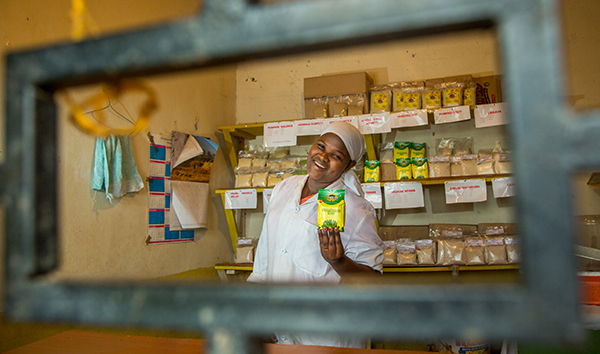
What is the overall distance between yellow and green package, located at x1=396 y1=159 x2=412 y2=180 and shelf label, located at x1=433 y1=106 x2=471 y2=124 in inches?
14.2

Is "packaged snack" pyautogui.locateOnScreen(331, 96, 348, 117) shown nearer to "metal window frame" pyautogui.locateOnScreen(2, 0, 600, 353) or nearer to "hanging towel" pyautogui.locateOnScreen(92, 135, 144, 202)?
"hanging towel" pyautogui.locateOnScreen(92, 135, 144, 202)

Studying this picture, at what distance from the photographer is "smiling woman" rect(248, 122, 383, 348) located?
1.66 metres

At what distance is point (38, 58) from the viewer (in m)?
0.33

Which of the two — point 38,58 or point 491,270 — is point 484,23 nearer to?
point 38,58

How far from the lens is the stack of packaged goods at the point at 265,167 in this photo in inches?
120

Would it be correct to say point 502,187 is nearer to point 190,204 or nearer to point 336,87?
point 336,87

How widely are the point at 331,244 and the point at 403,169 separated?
1491mm

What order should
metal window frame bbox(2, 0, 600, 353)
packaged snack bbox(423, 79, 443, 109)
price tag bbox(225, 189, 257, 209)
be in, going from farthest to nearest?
price tag bbox(225, 189, 257, 209)
packaged snack bbox(423, 79, 443, 109)
metal window frame bbox(2, 0, 600, 353)

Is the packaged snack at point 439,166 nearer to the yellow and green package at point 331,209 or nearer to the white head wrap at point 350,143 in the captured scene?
the white head wrap at point 350,143

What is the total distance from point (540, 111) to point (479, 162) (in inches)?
109

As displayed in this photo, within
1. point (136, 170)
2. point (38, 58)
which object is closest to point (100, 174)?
point (136, 170)

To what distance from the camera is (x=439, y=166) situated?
2.79 meters

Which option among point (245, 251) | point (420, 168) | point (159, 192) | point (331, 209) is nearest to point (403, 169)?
point (420, 168)

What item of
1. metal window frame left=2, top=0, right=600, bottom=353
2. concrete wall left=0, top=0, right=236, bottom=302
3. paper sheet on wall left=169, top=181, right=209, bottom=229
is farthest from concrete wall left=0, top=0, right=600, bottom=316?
metal window frame left=2, top=0, right=600, bottom=353
